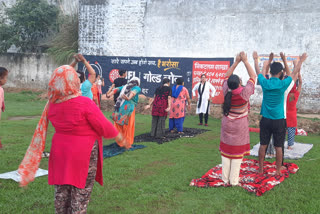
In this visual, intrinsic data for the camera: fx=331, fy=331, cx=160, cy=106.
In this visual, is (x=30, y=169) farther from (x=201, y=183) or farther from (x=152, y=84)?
(x=152, y=84)

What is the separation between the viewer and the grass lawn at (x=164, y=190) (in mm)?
4098

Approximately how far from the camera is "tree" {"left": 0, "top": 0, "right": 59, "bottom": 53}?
2008cm

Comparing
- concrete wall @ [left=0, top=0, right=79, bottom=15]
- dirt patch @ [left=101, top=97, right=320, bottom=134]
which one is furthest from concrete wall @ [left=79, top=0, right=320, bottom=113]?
concrete wall @ [left=0, top=0, right=79, bottom=15]

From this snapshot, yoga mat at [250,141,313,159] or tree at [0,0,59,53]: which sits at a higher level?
tree at [0,0,59,53]

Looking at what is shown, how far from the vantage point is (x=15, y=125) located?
32.7ft

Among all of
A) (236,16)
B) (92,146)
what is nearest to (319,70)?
(236,16)

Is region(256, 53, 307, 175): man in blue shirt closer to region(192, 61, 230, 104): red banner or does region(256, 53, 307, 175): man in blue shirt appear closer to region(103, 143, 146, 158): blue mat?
region(103, 143, 146, 158): blue mat

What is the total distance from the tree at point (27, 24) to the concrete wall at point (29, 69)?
84cm

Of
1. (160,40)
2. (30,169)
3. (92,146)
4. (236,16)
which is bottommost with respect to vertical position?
(30,169)

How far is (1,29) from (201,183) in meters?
19.4

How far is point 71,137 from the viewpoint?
3.02 metres

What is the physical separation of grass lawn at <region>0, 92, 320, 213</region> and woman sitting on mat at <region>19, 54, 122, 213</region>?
39.2 inches

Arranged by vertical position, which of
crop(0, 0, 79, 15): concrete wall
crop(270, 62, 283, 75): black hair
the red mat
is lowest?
the red mat

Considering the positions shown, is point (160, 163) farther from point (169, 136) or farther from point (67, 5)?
point (67, 5)
